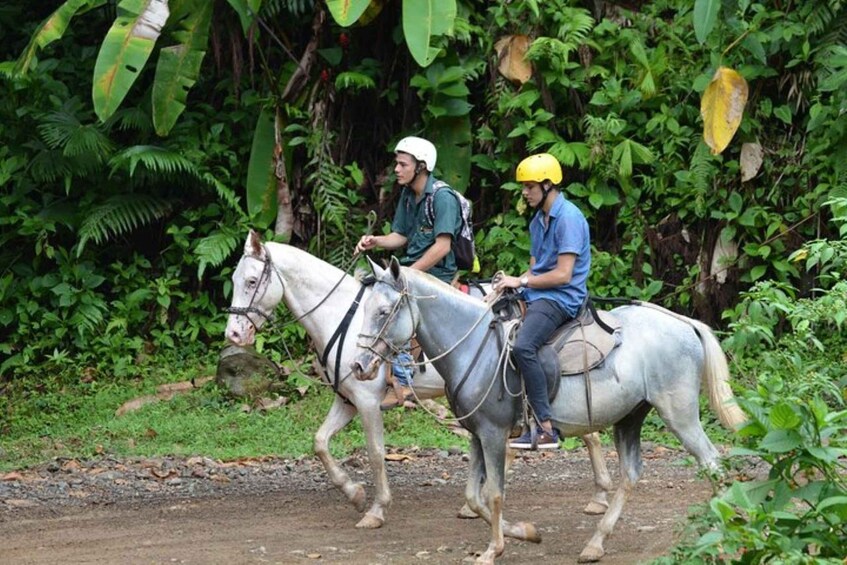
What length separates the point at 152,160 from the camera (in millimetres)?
13992

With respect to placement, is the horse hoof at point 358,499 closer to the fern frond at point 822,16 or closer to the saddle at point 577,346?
the saddle at point 577,346

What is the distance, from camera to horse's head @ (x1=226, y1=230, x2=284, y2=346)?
952 centimetres

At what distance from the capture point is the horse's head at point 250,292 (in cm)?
952

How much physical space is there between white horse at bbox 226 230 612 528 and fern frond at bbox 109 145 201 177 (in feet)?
15.4

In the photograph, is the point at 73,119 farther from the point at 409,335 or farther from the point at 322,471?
the point at 409,335

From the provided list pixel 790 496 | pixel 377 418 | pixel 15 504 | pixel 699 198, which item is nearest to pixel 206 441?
pixel 15 504

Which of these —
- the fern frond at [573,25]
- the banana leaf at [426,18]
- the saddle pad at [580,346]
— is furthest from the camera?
the fern frond at [573,25]

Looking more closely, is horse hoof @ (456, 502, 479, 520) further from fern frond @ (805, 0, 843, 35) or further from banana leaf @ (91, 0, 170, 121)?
fern frond @ (805, 0, 843, 35)

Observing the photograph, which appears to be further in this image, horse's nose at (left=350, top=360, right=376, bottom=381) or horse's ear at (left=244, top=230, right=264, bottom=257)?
horse's ear at (left=244, top=230, right=264, bottom=257)

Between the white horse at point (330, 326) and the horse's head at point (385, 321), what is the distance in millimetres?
1310

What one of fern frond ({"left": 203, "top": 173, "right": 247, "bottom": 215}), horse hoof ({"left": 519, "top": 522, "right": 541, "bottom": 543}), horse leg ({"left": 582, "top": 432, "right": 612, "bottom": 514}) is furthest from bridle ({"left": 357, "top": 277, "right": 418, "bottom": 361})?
fern frond ({"left": 203, "top": 173, "right": 247, "bottom": 215})

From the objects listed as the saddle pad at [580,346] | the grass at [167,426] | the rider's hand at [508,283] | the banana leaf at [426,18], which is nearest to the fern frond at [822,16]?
the banana leaf at [426,18]

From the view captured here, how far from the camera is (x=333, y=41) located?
49.8ft

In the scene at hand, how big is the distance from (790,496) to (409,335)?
9.29ft
